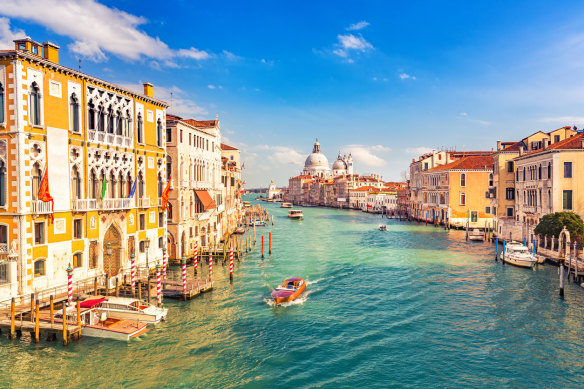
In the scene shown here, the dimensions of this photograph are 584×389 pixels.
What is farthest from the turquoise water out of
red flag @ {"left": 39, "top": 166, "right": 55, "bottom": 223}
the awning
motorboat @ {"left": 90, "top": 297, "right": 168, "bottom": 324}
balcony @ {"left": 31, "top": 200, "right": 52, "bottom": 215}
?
the awning

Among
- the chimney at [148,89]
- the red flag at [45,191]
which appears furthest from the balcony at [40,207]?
the chimney at [148,89]

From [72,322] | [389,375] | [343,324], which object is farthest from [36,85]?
[389,375]

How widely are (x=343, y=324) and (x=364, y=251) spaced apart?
68.9ft

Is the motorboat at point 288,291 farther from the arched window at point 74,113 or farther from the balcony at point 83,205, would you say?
the arched window at point 74,113

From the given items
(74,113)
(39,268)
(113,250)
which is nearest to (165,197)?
(113,250)

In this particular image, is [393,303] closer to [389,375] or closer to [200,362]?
[389,375]

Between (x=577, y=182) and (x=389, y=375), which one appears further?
(x=577, y=182)

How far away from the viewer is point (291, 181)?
616 feet

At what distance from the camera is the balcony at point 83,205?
1934cm

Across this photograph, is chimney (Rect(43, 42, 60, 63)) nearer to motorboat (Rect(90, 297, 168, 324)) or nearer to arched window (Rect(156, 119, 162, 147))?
arched window (Rect(156, 119, 162, 147))

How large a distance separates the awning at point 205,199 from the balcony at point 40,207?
1482cm

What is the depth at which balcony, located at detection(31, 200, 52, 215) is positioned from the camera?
56.7ft

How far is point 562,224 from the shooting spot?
88.6 feet

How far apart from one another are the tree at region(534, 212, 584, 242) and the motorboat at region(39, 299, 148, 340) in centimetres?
2538
